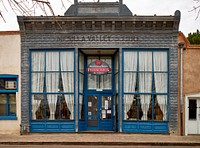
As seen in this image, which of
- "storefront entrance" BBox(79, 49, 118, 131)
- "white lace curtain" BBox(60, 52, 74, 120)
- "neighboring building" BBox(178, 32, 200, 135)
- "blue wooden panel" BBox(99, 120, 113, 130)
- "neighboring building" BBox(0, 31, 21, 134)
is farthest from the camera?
"blue wooden panel" BBox(99, 120, 113, 130)

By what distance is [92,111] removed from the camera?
71.3ft

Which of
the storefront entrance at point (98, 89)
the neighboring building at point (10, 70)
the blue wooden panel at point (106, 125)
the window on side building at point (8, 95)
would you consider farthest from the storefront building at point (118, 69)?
the blue wooden panel at point (106, 125)

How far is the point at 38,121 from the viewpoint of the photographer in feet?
66.4

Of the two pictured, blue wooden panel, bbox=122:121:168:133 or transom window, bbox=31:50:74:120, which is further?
transom window, bbox=31:50:74:120

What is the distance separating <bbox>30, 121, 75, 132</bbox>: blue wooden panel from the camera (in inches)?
794

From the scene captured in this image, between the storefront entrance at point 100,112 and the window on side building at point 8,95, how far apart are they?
4483 mm

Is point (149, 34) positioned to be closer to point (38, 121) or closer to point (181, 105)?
point (181, 105)

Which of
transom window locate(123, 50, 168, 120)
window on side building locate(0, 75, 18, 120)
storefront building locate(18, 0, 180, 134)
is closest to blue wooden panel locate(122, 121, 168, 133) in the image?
storefront building locate(18, 0, 180, 134)

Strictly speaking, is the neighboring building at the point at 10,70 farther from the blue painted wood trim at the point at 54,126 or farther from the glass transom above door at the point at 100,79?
the glass transom above door at the point at 100,79

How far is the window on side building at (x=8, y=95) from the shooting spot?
66.7 feet

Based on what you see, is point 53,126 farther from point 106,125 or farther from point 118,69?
point 118,69

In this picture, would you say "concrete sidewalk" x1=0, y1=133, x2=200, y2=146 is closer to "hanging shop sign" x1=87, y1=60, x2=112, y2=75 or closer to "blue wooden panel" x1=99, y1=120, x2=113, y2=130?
"blue wooden panel" x1=99, y1=120, x2=113, y2=130

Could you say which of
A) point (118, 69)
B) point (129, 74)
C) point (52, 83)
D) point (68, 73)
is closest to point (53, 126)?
point (52, 83)

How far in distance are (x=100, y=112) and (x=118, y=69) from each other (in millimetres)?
3028
